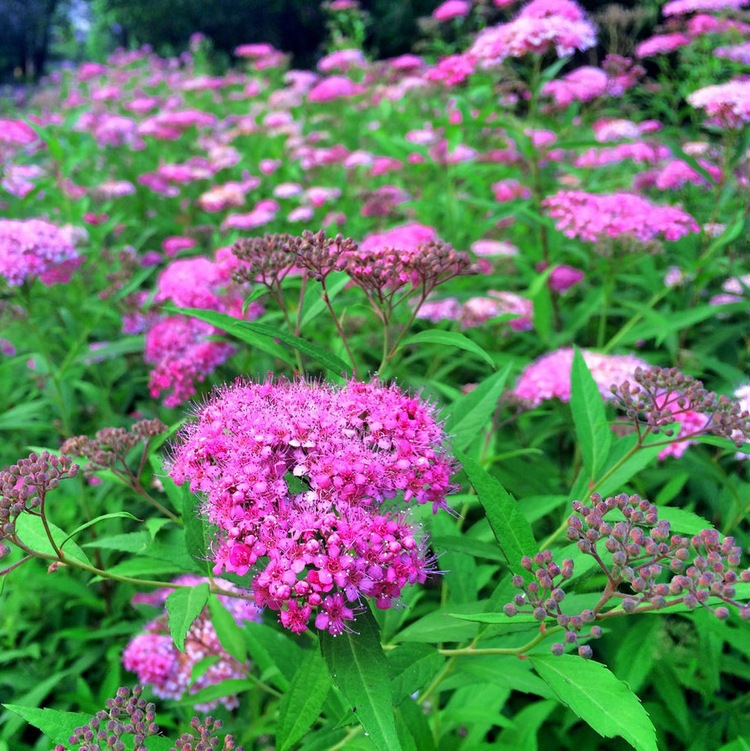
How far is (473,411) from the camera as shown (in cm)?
162

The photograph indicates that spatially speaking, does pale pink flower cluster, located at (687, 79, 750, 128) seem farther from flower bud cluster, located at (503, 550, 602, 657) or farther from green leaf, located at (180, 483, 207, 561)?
green leaf, located at (180, 483, 207, 561)

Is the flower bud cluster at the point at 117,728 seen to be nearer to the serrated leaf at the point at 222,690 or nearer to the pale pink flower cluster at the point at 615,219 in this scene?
the serrated leaf at the point at 222,690

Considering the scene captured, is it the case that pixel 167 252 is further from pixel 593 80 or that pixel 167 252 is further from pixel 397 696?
pixel 397 696

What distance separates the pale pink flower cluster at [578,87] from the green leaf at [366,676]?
381 cm

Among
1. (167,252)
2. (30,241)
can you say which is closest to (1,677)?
(30,241)

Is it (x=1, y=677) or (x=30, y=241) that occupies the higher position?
(x=30, y=241)

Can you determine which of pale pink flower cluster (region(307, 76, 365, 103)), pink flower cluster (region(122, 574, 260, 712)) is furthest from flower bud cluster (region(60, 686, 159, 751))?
pale pink flower cluster (region(307, 76, 365, 103))

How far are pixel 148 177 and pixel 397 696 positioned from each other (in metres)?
5.23

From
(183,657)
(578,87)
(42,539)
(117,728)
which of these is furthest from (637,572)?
(578,87)

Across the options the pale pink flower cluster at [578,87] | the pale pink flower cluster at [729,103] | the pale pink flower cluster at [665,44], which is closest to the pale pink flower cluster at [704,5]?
the pale pink flower cluster at [665,44]

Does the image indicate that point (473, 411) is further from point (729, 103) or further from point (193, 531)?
point (729, 103)

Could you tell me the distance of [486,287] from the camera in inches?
143

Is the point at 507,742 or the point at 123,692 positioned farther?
the point at 507,742

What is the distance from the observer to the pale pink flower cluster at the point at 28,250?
8.34 ft
